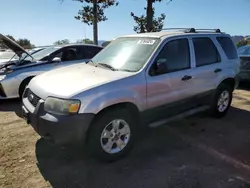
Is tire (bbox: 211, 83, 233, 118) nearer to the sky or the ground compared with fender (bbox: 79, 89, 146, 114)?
nearer to the ground

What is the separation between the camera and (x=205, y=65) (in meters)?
5.09

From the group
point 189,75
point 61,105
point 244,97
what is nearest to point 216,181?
point 189,75

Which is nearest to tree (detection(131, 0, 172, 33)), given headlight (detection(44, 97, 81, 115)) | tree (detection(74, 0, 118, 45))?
tree (detection(74, 0, 118, 45))

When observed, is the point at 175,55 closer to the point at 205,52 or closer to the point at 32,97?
the point at 205,52

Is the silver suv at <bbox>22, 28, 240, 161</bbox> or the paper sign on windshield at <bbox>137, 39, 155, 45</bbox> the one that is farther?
the paper sign on windshield at <bbox>137, 39, 155, 45</bbox>

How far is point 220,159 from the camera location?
13.1 ft

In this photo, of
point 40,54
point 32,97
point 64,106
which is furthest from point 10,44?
point 64,106

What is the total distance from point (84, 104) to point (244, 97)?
603 centimetres

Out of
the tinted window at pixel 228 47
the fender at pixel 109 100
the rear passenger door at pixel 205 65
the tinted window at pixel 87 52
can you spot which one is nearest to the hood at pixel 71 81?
the fender at pixel 109 100

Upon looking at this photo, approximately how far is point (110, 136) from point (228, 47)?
11.7ft

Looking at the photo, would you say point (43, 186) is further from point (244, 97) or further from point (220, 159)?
point (244, 97)

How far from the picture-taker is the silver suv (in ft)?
11.1

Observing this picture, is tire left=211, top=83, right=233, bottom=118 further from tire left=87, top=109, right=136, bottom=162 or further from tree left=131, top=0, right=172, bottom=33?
tree left=131, top=0, right=172, bottom=33

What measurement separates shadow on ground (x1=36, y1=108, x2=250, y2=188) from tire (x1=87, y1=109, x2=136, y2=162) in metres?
0.15
